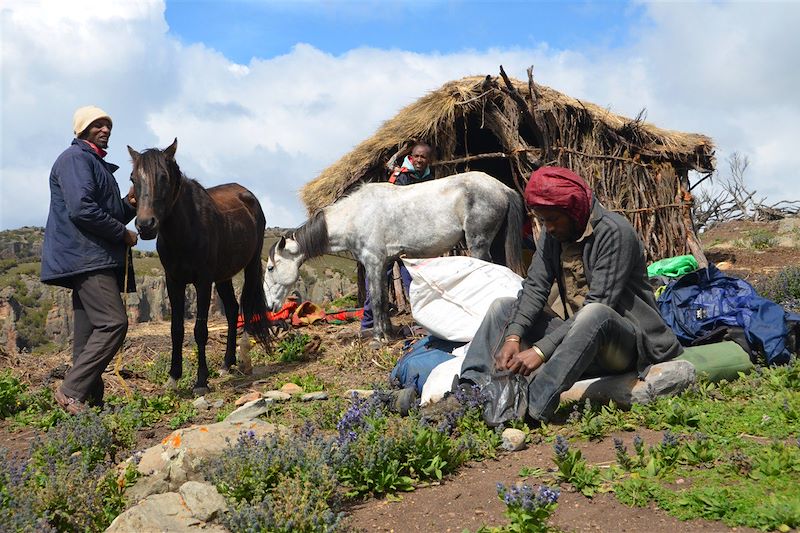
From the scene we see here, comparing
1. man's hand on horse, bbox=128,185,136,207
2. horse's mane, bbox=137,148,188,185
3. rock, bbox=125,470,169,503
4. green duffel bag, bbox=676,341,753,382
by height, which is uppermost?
horse's mane, bbox=137,148,188,185

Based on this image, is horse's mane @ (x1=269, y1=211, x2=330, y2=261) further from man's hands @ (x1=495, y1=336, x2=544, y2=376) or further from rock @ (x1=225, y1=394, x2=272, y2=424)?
man's hands @ (x1=495, y1=336, x2=544, y2=376)

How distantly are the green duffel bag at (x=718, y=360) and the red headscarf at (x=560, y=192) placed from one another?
1204mm

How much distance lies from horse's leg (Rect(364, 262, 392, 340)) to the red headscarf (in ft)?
13.5

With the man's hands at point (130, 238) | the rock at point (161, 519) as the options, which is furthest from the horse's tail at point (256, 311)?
the rock at point (161, 519)

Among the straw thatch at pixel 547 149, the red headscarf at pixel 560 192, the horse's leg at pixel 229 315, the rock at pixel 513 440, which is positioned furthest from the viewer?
the straw thatch at pixel 547 149

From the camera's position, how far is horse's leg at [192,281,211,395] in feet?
21.4

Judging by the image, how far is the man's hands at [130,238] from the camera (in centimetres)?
538

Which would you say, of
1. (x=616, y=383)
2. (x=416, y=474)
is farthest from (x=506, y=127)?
(x=416, y=474)

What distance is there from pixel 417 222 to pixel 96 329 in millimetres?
4132

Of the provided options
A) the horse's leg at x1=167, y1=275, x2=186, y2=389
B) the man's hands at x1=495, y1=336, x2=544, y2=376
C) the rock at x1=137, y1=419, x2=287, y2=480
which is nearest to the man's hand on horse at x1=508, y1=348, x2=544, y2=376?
the man's hands at x1=495, y1=336, x2=544, y2=376

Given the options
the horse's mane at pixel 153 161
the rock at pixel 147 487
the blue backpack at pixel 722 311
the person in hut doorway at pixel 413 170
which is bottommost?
the rock at pixel 147 487

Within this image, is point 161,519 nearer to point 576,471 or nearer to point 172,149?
point 576,471

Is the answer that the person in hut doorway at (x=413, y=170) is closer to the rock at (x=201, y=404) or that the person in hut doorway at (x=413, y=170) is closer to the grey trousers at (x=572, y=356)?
the rock at (x=201, y=404)

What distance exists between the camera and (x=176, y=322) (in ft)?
21.7
